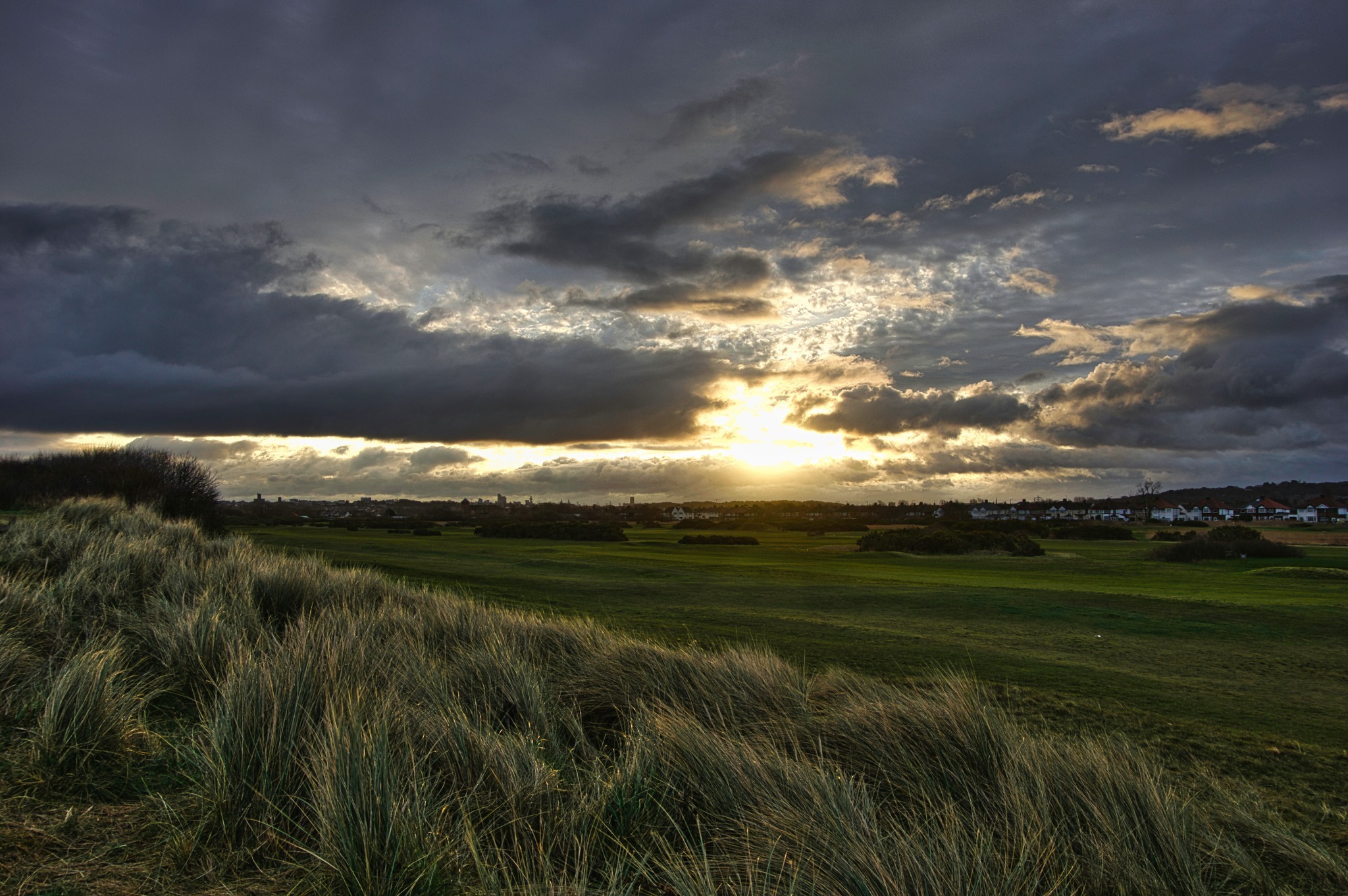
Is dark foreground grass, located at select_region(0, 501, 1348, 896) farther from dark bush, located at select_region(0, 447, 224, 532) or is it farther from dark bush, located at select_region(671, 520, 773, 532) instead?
dark bush, located at select_region(671, 520, 773, 532)

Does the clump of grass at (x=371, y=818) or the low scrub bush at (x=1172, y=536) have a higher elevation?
the clump of grass at (x=371, y=818)

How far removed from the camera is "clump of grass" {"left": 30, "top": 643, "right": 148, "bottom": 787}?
4.41 meters

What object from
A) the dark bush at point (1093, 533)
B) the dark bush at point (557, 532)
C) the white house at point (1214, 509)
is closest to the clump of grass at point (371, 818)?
the dark bush at point (557, 532)

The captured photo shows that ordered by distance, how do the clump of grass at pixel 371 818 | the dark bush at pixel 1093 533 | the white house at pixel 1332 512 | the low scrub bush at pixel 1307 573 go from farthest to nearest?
the white house at pixel 1332 512 < the dark bush at pixel 1093 533 < the low scrub bush at pixel 1307 573 < the clump of grass at pixel 371 818

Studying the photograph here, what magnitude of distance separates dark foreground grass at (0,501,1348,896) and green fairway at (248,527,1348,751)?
441 cm

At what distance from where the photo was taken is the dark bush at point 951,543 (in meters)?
50.9

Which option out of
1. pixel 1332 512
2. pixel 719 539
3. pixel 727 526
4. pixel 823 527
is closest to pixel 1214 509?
pixel 1332 512

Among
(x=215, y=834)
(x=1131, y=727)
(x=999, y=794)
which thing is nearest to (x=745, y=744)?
(x=999, y=794)

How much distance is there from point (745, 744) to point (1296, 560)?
55325 mm

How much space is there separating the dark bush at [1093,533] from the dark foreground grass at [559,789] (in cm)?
7512

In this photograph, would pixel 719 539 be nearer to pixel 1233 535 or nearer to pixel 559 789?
pixel 1233 535

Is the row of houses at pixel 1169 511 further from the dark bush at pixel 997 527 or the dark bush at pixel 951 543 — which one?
the dark bush at pixel 951 543

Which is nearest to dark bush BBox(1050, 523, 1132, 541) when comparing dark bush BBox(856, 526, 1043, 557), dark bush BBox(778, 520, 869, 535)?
dark bush BBox(856, 526, 1043, 557)

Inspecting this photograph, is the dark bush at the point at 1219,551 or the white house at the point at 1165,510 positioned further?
the white house at the point at 1165,510
